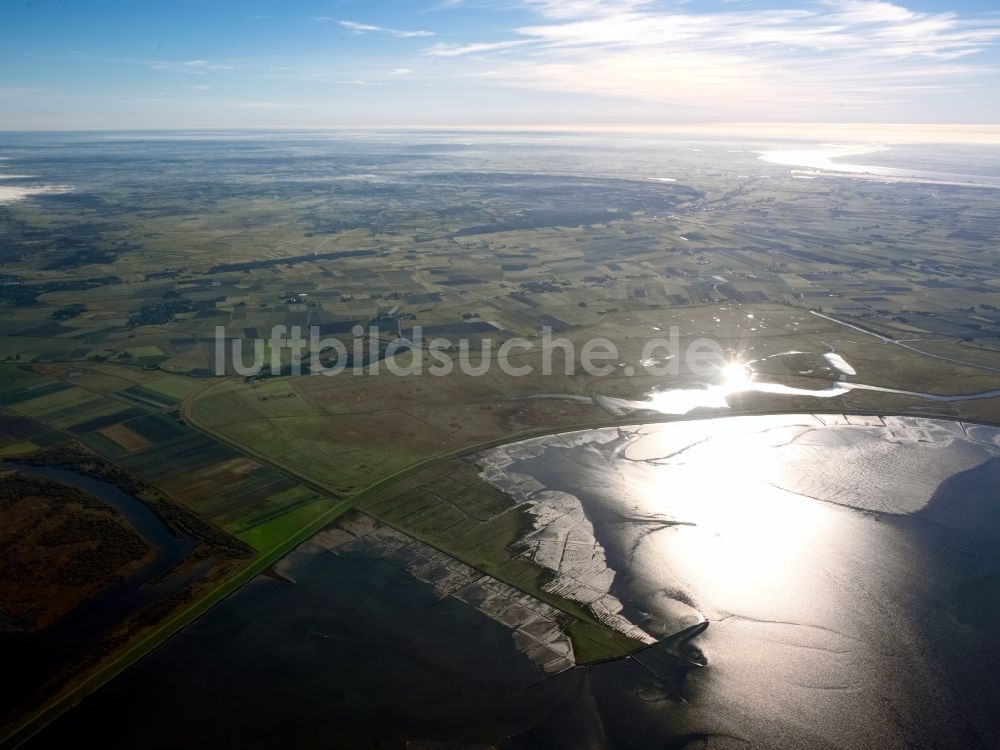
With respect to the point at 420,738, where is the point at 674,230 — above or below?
above

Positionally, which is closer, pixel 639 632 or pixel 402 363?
pixel 639 632

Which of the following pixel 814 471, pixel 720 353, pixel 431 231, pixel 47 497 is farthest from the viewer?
pixel 431 231

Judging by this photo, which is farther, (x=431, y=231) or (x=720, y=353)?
(x=431, y=231)

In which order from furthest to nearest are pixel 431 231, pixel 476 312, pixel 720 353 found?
pixel 431 231, pixel 476 312, pixel 720 353

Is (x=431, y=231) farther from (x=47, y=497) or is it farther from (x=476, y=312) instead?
(x=47, y=497)

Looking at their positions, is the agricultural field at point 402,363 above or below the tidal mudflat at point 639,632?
above

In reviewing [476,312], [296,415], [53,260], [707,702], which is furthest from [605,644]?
[53,260]

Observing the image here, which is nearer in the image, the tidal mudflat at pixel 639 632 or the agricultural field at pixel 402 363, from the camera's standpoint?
the tidal mudflat at pixel 639 632

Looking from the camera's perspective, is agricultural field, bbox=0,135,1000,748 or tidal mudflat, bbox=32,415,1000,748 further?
agricultural field, bbox=0,135,1000,748
